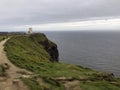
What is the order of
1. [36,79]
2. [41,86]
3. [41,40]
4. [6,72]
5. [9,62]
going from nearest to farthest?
[41,86], [36,79], [6,72], [9,62], [41,40]

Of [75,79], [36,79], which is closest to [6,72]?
[36,79]

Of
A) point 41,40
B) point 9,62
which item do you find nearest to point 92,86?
point 9,62

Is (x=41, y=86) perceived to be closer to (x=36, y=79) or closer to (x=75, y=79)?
(x=36, y=79)

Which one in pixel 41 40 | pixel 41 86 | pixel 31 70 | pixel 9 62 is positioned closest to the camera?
pixel 41 86

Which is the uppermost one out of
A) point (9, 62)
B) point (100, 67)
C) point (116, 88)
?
point (9, 62)

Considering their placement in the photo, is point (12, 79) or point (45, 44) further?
point (45, 44)

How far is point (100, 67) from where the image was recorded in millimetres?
121750

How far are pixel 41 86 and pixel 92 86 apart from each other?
28.3 ft

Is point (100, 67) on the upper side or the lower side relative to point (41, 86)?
lower

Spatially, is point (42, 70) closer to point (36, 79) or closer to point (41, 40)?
point (36, 79)

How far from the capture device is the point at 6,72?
3847cm

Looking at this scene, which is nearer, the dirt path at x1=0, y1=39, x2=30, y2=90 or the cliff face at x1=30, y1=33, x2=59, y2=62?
the dirt path at x1=0, y1=39, x2=30, y2=90

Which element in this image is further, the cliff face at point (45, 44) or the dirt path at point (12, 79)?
the cliff face at point (45, 44)

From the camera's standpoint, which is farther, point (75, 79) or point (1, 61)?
point (1, 61)
